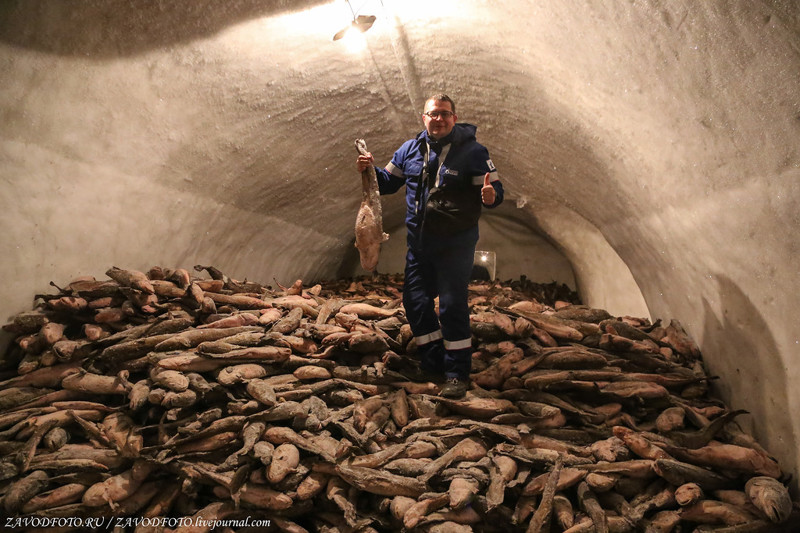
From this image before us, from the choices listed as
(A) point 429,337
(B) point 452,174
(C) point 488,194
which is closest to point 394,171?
(B) point 452,174

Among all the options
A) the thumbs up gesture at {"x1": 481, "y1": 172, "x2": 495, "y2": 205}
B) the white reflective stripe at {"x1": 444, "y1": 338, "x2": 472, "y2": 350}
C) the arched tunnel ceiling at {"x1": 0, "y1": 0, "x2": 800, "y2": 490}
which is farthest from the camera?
the white reflective stripe at {"x1": 444, "y1": 338, "x2": 472, "y2": 350}

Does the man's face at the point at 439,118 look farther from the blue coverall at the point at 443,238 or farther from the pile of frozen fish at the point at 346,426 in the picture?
the pile of frozen fish at the point at 346,426

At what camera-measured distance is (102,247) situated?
3.72 metres

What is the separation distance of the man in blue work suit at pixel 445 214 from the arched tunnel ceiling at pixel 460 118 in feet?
2.46

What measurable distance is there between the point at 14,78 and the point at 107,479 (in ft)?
7.36

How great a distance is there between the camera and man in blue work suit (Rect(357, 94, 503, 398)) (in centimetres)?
300

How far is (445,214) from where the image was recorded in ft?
9.84

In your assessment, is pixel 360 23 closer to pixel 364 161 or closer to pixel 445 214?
pixel 364 161

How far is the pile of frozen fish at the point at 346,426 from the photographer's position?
8.44 feet

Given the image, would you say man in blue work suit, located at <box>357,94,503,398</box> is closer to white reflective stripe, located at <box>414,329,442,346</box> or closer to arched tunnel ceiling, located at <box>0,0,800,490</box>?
white reflective stripe, located at <box>414,329,442,346</box>

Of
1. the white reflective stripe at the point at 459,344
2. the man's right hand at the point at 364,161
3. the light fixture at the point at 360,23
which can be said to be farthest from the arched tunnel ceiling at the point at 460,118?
the white reflective stripe at the point at 459,344

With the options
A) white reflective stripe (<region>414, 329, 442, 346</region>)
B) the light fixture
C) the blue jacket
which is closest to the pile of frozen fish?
white reflective stripe (<region>414, 329, 442, 346</region>)

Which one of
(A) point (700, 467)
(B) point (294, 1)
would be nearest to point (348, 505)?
(A) point (700, 467)

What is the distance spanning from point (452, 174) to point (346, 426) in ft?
5.07
